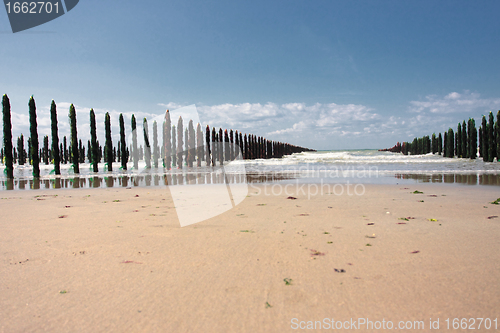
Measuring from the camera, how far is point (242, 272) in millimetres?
2572

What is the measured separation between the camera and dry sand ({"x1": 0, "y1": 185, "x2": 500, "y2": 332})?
1904 millimetres

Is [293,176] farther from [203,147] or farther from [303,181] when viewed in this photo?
[203,147]

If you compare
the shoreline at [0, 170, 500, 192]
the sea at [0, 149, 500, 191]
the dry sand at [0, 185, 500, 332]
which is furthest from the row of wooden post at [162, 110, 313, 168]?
the dry sand at [0, 185, 500, 332]

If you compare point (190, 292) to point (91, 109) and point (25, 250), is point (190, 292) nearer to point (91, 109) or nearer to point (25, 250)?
point (25, 250)

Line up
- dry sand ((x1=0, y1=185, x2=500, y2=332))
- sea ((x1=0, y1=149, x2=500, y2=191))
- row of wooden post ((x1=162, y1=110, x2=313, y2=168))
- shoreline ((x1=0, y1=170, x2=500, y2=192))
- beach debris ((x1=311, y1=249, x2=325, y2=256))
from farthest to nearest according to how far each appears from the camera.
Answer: row of wooden post ((x1=162, y1=110, x2=313, y2=168)) → sea ((x1=0, y1=149, x2=500, y2=191)) → shoreline ((x1=0, y1=170, x2=500, y2=192)) → beach debris ((x1=311, y1=249, x2=325, y2=256)) → dry sand ((x1=0, y1=185, x2=500, y2=332))

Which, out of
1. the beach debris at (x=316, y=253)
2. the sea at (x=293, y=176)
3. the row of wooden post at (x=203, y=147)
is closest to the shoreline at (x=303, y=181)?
the sea at (x=293, y=176)

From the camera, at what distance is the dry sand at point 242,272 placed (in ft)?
6.25

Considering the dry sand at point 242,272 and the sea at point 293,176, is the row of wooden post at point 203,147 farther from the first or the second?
the dry sand at point 242,272

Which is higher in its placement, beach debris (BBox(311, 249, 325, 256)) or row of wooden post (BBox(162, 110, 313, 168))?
row of wooden post (BBox(162, 110, 313, 168))

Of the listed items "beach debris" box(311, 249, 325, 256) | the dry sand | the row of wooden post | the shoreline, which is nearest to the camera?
the dry sand

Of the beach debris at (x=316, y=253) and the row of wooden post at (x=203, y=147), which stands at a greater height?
the row of wooden post at (x=203, y=147)

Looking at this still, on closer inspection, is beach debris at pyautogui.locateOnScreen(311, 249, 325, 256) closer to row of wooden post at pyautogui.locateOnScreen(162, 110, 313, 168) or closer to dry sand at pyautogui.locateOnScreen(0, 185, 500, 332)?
dry sand at pyautogui.locateOnScreen(0, 185, 500, 332)

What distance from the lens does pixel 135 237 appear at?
3717 mm

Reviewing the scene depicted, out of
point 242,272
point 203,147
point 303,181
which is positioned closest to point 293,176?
point 303,181
